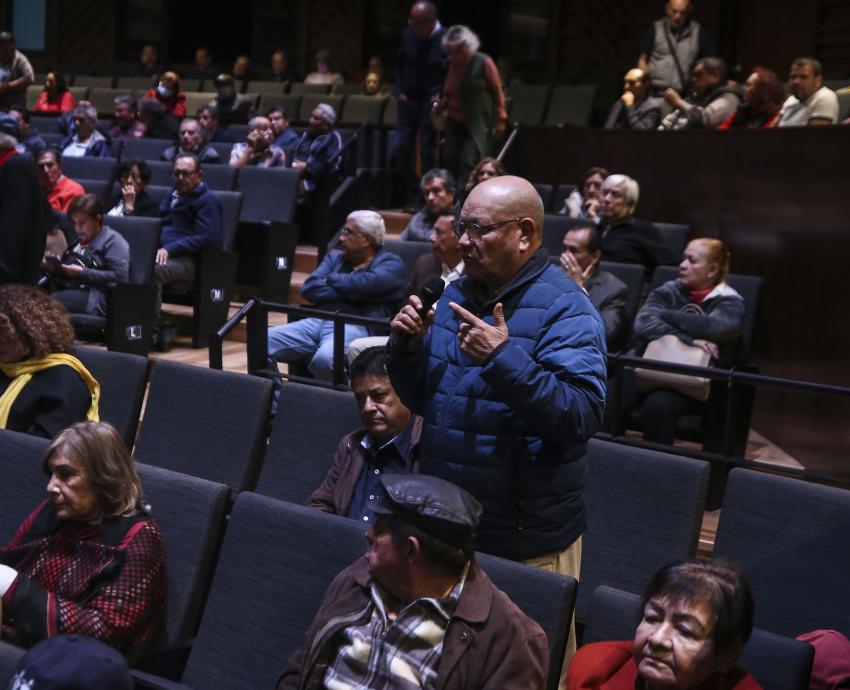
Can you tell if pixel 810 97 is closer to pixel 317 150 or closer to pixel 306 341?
pixel 306 341

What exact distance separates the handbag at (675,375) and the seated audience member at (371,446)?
123 centimetres

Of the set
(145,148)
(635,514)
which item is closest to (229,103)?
(145,148)

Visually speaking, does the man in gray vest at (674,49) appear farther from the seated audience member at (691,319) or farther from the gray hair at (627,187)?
the seated audience member at (691,319)

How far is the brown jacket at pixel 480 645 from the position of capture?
5.75 ft

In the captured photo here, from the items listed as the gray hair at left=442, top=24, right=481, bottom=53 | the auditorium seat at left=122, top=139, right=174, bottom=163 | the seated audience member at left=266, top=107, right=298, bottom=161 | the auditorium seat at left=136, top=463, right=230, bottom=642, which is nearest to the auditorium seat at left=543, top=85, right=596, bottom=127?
the seated audience member at left=266, top=107, right=298, bottom=161

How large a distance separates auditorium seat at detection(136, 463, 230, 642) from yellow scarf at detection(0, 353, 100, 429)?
26.7 inches

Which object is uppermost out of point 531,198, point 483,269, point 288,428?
point 531,198

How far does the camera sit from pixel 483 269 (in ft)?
6.86

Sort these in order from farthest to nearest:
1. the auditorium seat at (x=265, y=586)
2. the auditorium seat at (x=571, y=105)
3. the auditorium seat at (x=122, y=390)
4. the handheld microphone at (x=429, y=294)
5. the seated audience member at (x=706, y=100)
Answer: the auditorium seat at (x=571, y=105)
the seated audience member at (x=706, y=100)
the auditorium seat at (x=122, y=390)
the auditorium seat at (x=265, y=586)
the handheld microphone at (x=429, y=294)

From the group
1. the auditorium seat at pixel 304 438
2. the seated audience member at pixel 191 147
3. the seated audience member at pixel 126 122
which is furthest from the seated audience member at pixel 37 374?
the seated audience member at pixel 126 122

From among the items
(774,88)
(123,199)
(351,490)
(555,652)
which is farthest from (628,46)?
(555,652)

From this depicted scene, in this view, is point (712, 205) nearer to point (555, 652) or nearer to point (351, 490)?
point (351, 490)

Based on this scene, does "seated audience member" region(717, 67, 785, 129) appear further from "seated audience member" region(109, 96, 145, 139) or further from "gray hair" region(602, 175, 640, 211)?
"seated audience member" region(109, 96, 145, 139)

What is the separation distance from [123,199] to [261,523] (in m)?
4.00
